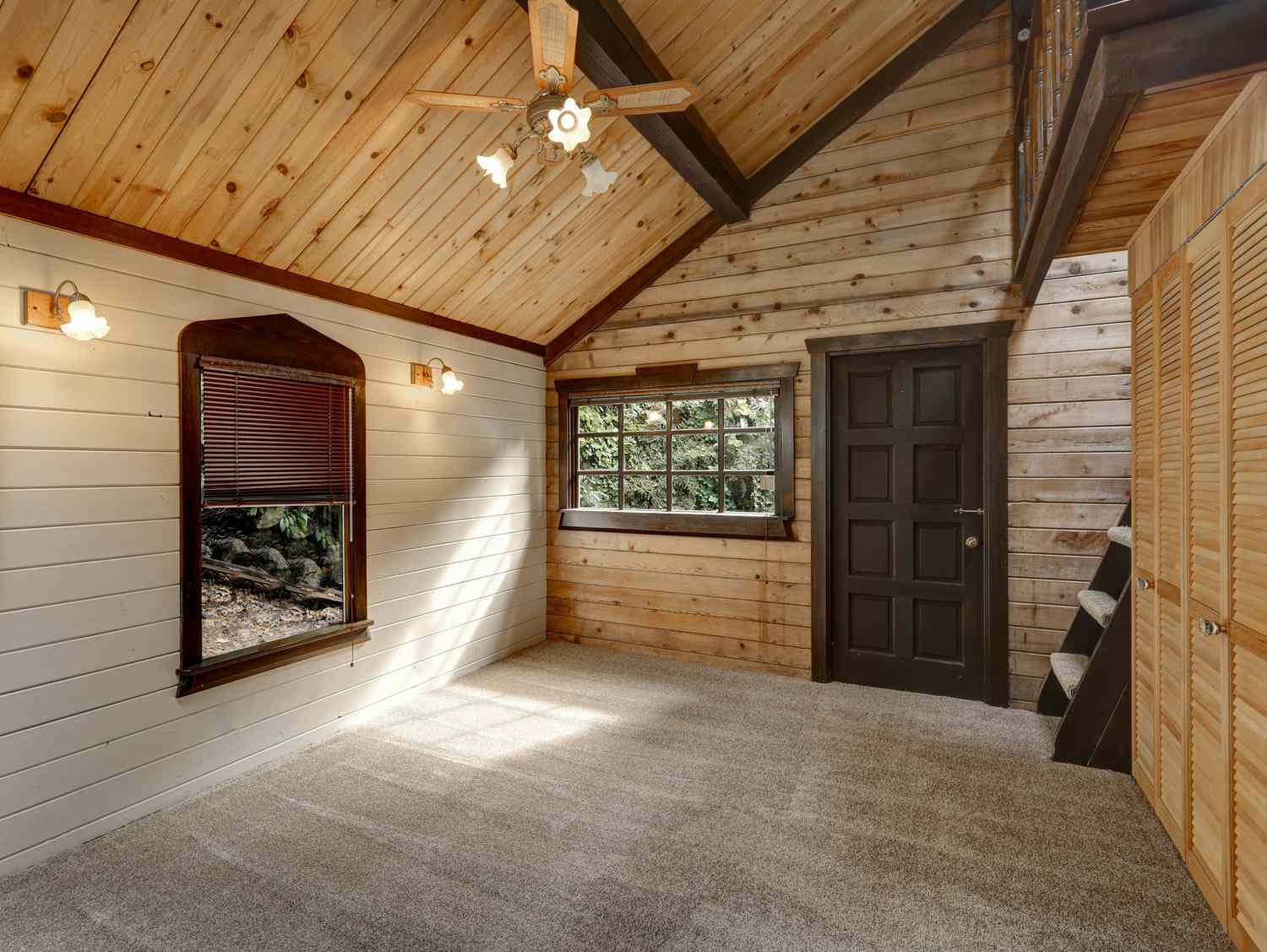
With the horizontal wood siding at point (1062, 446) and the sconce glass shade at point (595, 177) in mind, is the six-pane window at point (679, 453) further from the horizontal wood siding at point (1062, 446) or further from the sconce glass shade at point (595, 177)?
the sconce glass shade at point (595, 177)

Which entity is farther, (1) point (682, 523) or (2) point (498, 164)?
(1) point (682, 523)

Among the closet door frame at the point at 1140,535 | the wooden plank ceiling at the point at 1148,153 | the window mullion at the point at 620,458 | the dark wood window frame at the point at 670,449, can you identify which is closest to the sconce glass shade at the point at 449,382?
the dark wood window frame at the point at 670,449

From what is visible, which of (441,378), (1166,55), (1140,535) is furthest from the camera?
(441,378)

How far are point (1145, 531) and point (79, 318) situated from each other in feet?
12.8

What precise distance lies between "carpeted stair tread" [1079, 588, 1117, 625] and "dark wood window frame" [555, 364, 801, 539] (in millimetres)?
1558

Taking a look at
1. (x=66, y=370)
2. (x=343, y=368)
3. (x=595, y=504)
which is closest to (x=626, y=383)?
(x=595, y=504)

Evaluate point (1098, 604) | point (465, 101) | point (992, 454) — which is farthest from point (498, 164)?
point (1098, 604)

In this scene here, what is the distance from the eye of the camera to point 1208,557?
74.7 inches

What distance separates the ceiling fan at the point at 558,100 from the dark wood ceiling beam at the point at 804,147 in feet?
2.77

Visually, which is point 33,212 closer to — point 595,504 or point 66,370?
point 66,370

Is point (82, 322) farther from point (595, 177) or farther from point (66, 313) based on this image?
point (595, 177)

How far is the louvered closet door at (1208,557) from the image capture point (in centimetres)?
178

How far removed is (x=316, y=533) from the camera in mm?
3295

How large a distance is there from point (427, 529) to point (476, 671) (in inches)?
41.6
